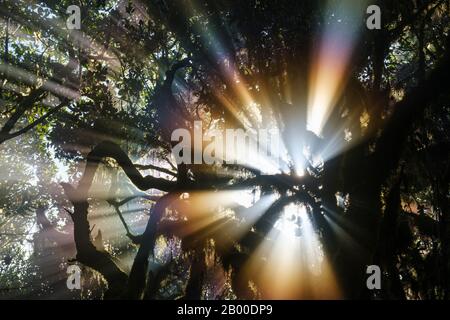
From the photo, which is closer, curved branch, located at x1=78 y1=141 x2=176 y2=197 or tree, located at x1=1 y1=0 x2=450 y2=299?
tree, located at x1=1 y1=0 x2=450 y2=299

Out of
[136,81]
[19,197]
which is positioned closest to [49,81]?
[136,81]

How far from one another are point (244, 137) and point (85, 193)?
15.9ft

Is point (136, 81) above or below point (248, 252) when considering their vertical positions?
above

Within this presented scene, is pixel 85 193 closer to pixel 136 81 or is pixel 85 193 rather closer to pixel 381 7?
pixel 136 81

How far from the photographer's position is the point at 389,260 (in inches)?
245

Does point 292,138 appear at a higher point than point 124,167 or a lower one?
higher

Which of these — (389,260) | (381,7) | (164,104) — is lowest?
(389,260)

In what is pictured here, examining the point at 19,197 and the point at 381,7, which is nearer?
the point at 381,7

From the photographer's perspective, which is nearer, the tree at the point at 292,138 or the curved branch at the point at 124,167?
the tree at the point at 292,138
